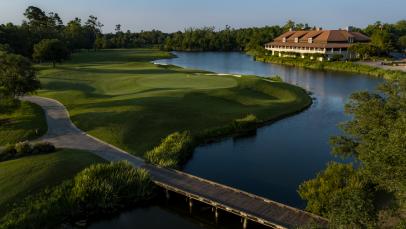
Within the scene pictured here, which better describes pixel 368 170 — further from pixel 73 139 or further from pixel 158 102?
pixel 158 102

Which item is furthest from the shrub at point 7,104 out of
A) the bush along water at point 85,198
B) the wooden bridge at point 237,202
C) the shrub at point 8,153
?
the wooden bridge at point 237,202

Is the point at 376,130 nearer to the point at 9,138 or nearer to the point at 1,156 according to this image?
the point at 1,156

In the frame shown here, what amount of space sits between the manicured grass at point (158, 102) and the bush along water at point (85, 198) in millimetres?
7406

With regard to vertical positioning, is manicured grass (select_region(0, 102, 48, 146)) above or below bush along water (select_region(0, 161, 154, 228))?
above

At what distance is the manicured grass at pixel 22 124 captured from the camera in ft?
127

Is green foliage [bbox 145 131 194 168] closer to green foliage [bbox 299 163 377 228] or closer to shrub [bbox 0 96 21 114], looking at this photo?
green foliage [bbox 299 163 377 228]

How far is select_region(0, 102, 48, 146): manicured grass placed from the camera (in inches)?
1528

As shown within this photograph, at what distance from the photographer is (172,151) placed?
34.9m

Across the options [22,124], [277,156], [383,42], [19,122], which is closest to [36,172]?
[22,124]

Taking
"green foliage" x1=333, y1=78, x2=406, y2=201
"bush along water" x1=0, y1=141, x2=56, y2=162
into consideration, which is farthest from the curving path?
"green foliage" x1=333, y1=78, x2=406, y2=201

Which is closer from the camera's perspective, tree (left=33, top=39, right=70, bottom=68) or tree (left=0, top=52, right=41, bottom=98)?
tree (left=0, top=52, right=41, bottom=98)

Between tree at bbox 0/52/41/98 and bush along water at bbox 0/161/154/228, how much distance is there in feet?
77.4

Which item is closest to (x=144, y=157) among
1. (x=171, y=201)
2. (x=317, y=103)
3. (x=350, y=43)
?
(x=171, y=201)

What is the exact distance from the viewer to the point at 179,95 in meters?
53.9
